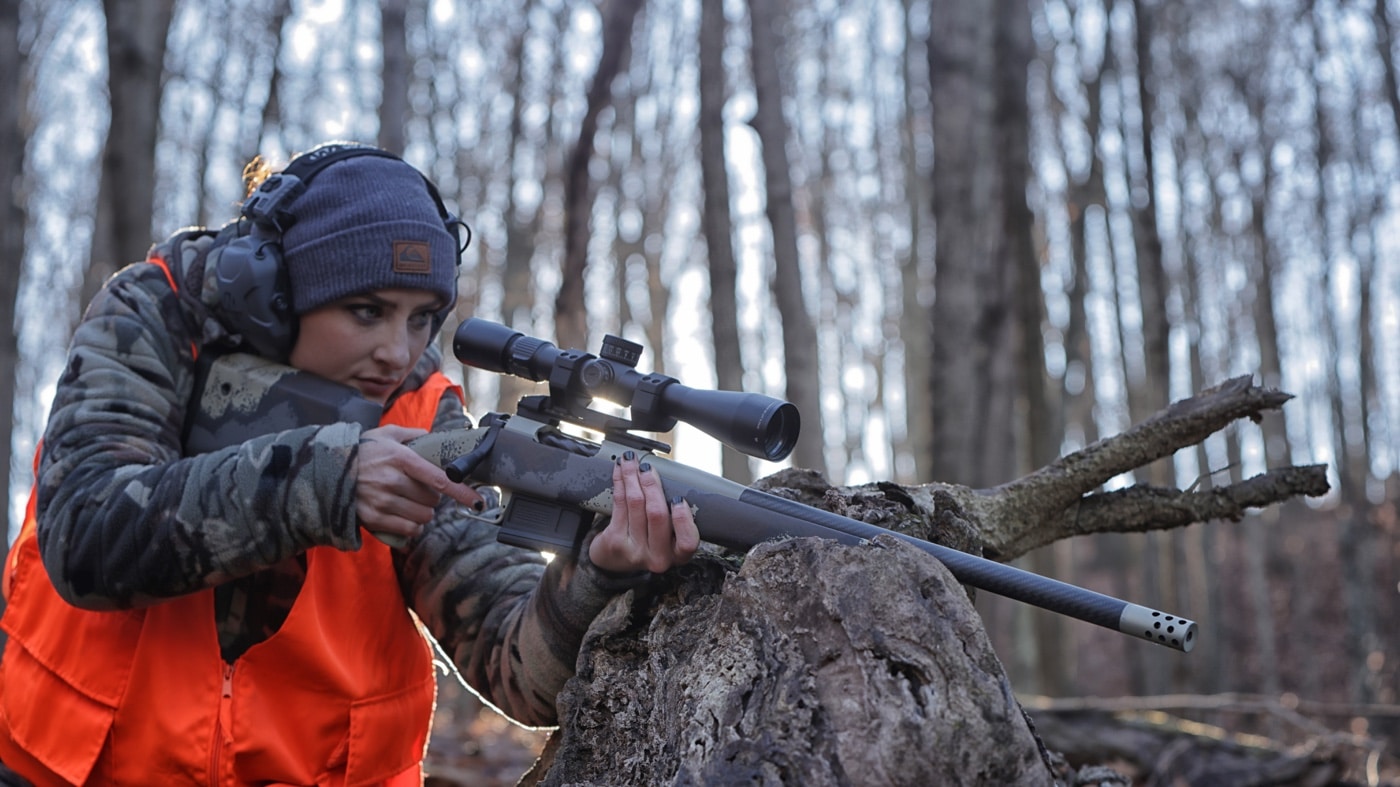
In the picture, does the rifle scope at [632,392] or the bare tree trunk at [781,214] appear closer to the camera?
the rifle scope at [632,392]

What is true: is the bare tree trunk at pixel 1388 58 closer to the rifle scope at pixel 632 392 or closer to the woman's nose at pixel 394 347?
the rifle scope at pixel 632 392

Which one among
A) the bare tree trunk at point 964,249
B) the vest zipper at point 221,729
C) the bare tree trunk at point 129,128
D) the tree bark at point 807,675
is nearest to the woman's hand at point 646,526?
the tree bark at point 807,675

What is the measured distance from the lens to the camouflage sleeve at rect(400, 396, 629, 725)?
256 centimetres

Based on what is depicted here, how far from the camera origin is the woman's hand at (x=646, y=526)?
7.47 feet

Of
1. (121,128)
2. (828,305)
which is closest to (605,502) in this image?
(121,128)

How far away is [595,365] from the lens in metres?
2.46

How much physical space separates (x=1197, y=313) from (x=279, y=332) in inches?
824

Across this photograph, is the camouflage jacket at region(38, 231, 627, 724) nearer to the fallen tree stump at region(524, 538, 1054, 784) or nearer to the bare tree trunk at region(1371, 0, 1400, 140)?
the fallen tree stump at region(524, 538, 1054, 784)

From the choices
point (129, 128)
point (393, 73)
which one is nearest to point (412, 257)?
point (129, 128)

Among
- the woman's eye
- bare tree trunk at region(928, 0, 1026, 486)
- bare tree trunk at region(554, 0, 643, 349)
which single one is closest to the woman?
the woman's eye

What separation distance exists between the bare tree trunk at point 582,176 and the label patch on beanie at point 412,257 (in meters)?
2.96

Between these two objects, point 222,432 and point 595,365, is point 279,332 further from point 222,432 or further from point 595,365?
point 595,365

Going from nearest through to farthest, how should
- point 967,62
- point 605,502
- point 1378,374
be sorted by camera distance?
point 605,502, point 967,62, point 1378,374

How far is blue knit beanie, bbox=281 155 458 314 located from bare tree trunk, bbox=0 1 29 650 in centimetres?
393
